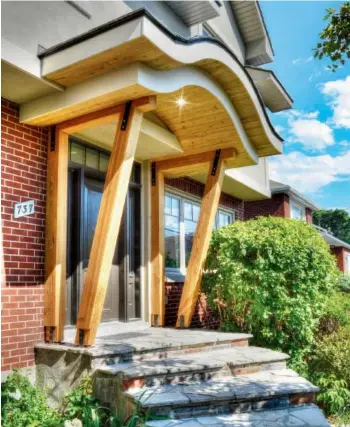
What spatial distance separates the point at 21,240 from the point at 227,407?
284cm

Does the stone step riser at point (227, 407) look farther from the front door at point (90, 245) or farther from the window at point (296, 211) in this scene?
the window at point (296, 211)

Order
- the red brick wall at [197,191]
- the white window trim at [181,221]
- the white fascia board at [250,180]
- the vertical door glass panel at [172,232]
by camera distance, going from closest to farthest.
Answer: the vertical door glass panel at [172,232] → the white window trim at [181,221] → the red brick wall at [197,191] → the white fascia board at [250,180]

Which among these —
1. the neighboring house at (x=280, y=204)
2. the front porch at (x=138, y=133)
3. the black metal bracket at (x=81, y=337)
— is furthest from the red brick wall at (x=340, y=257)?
the black metal bracket at (x=81, y=337)

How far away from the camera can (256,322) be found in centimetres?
625

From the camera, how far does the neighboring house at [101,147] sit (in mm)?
4277

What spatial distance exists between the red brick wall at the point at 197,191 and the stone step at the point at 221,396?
4485 mm

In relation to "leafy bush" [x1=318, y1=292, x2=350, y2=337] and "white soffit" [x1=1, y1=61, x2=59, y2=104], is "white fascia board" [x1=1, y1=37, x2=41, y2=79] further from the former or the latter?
"leafy bush" [x1=318, y1=292, x2=350, y2=337]

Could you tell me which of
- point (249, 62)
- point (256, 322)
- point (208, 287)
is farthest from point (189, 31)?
point (256, 322)

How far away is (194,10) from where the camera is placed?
834cm

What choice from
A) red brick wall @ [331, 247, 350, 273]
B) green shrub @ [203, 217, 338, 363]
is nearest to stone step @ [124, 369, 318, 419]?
green shrub @ [203, 217, 338, 363]

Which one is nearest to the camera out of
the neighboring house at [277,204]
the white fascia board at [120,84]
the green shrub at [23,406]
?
the green shrub at [23,406]

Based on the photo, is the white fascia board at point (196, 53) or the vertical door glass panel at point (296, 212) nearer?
the white fascia board at point (196, 53)

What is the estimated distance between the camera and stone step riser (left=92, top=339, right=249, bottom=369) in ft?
13.9

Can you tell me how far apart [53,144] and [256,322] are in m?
3.88
